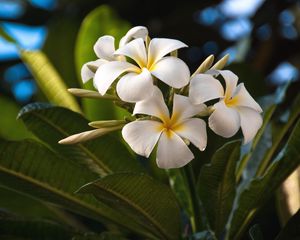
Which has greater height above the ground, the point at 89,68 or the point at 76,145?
the point at 89,68

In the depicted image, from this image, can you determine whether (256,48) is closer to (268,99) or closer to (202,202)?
(268,99)

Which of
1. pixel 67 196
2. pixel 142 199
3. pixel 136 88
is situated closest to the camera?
pixel 136 88

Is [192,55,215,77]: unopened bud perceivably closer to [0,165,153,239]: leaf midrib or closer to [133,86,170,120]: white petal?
[133,86,170,120]: white petal

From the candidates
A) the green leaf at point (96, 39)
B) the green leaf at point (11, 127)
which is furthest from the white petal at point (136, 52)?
the green leaf at point (11, 127)

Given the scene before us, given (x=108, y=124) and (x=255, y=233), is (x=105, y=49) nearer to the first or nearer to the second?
(x=108, y=124)

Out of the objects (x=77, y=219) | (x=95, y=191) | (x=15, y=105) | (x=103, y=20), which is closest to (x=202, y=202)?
(x=95, y=191)

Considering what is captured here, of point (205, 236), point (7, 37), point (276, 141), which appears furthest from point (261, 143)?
point (7, 37)
